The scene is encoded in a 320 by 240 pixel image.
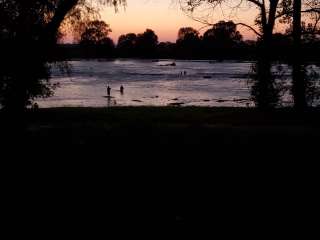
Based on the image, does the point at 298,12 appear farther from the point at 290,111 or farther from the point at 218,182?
the point at 218,182

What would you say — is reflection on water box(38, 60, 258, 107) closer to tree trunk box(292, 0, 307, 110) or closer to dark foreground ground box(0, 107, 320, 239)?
tree trunk box(292, 0, 307, 110)

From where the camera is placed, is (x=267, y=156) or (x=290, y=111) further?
(x=290, y=111)

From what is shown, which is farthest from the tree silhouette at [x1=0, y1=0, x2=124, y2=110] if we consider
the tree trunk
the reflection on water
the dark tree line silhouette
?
the tree trunk

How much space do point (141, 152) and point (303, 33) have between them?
14324 millimetres

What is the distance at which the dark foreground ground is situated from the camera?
20.6 feet

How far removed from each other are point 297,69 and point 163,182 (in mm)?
14670

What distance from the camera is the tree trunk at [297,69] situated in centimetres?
2059

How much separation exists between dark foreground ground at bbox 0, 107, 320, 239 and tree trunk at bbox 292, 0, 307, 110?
34.8 ft

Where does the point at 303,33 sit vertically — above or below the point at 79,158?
above

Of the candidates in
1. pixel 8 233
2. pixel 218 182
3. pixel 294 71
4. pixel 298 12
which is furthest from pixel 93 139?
pixel 298 12

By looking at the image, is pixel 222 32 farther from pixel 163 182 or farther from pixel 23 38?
pixel 163 182

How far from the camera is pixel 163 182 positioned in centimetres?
798

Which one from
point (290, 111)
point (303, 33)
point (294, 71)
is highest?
point (303, 33)

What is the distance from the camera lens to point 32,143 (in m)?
9.87
